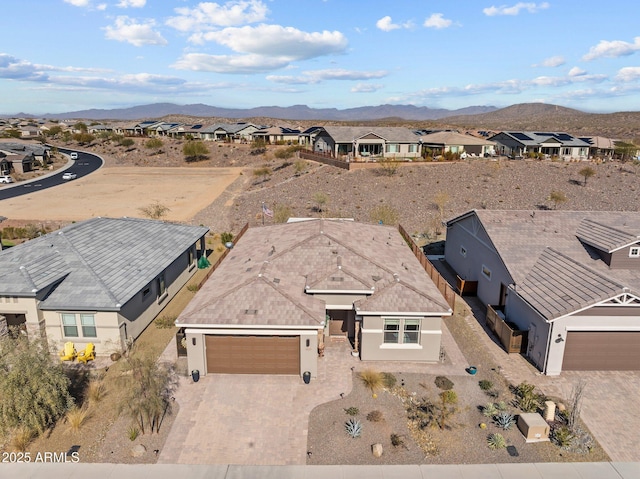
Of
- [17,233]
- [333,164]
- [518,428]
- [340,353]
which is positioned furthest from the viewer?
[333,164]

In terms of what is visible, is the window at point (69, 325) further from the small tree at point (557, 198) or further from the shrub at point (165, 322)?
the small tree at point (557, 198)

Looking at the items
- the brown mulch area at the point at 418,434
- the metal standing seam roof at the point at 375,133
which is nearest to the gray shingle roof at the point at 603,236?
the brown mulch area at the point at 418,434

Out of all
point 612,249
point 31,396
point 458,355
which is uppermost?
point 612,249

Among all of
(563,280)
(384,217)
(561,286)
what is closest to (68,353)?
(561,286)

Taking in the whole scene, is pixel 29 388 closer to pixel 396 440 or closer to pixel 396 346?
pixel 396 440

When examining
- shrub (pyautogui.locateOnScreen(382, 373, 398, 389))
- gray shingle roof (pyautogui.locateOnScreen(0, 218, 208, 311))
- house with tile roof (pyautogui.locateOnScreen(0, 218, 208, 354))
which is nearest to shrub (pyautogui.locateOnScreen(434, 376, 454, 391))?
shrub (pyautogui.locateOnScreen(382, 373, 398, 389))

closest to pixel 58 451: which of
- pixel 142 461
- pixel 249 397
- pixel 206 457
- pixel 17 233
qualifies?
pixel 142 461

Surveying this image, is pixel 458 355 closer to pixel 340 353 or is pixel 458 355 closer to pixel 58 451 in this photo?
pixel 340 353
